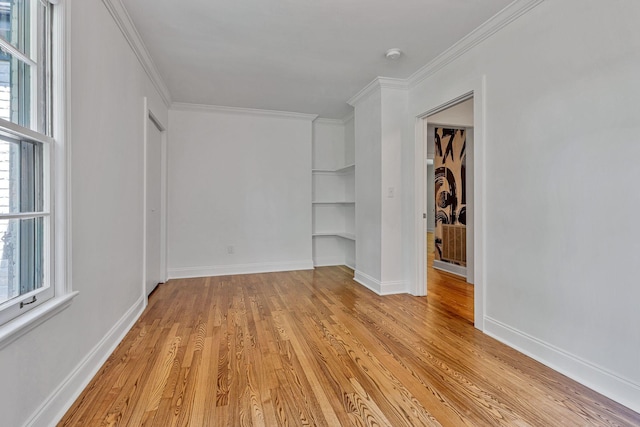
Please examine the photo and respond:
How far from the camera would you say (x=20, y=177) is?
129cm

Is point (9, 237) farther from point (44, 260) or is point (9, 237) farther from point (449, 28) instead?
point (449, 28)

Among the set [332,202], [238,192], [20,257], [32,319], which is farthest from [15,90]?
[332,202]

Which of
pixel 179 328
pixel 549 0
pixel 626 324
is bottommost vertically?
pixel 179 328

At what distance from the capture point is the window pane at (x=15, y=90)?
3.94ft

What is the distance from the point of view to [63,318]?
1507 millimetres

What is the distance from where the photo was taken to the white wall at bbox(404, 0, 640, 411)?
5.16 ft

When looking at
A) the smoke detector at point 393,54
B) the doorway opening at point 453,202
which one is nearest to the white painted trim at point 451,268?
the doorway opening at point 453,202

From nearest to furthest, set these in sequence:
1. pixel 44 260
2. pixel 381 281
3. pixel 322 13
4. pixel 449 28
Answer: pixel 44 260 → pixel 322 13 → pixel 449 28 → pixel 381 281

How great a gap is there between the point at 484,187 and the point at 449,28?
1315mm

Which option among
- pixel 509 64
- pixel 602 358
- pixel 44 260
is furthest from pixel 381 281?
pixel 44 260

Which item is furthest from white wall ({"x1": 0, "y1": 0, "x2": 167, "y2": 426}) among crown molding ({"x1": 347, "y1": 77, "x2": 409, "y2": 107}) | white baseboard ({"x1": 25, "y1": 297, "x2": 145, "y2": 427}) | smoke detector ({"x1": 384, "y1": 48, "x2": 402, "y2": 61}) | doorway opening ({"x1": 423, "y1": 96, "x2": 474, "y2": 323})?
doorway opening ({"x1": 423, "y1": 96, "x2": 474, "y2": 323})

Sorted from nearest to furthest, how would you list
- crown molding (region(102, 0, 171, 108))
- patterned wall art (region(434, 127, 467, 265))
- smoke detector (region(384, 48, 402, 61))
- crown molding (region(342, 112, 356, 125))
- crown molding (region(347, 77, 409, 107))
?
crown molding (region(102, 0, 171, 108)), smoke detector (region(384, 48, 402, 61)), crown molding (region(347, 77, 409, 107)), patterned wall art (region(434, 127, 467, 265)), crown molding (region(342, 112, 356, 125))

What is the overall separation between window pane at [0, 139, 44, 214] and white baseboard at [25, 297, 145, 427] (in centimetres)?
89

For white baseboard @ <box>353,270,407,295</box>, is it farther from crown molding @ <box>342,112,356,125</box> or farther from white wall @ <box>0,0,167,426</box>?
crown molding @ <box>342,112,356,125</box>
